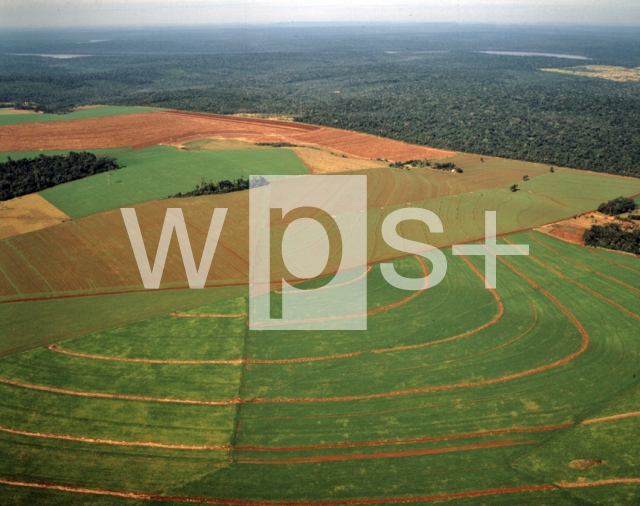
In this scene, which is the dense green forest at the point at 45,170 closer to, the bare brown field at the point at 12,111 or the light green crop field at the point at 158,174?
the light green crop field at the point at 158,174

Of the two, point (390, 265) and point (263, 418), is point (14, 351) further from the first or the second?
point (390, 265)

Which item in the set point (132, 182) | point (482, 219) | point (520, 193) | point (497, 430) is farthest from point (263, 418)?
point (520, 193)

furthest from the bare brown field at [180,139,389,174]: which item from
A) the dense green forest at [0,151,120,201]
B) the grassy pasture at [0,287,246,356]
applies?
the grassy pasture at [0,287,246,356]

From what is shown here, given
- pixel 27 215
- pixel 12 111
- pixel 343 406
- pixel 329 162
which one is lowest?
pixel 343 406

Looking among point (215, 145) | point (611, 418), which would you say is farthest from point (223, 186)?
point (611, 418)

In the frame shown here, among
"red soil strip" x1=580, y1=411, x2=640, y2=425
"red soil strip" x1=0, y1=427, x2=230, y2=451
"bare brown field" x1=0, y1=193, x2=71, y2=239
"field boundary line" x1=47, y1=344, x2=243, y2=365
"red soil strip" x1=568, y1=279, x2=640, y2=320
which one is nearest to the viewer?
"red soil strip" x1=0, y1=427, x2=230, y2=451

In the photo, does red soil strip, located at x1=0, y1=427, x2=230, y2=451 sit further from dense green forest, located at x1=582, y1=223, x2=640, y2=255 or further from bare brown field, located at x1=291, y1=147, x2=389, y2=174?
bare brown field, located at x1=291, y1=147, x2=389, y2=174

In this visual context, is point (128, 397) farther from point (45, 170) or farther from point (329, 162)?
point (329, 162)
